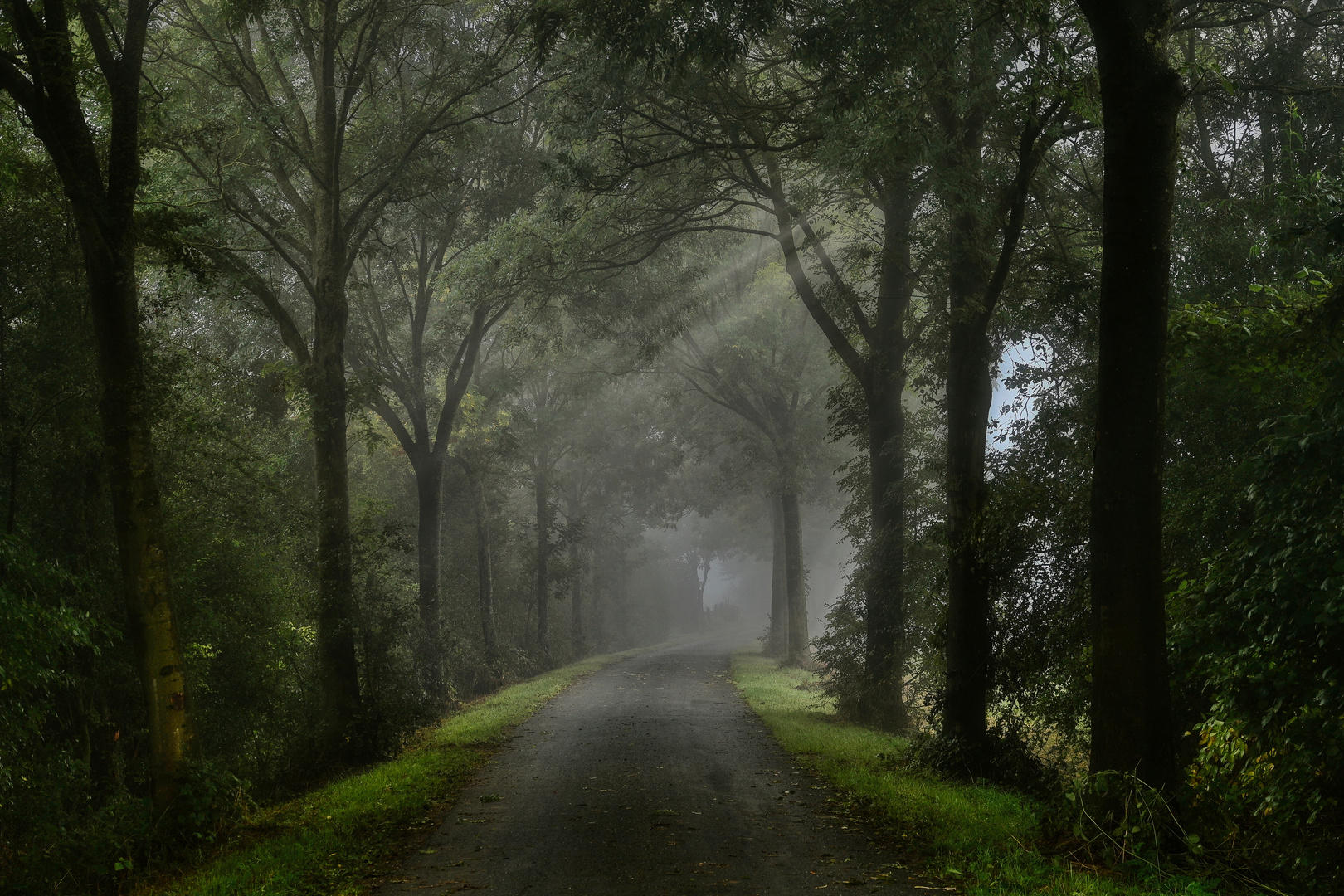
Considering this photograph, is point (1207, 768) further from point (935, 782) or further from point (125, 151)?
point (125, 151)

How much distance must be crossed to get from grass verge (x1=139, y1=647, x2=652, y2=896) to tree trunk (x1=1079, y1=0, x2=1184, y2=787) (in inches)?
240

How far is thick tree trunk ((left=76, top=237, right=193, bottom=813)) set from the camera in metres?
8.38

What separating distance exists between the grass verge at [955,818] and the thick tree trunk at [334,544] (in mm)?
6650

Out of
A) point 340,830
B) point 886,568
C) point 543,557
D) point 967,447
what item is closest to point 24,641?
point 340,830

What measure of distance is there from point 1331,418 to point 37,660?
1037 centimetres

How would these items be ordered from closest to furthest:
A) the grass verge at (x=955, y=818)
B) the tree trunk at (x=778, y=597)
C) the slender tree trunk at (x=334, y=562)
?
the grass verge at (x=955, y=818), the slender tree trunk at (x=334, y=562), the tree trunk at (x=778, y=597)

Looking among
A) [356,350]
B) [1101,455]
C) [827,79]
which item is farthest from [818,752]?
[356,350]

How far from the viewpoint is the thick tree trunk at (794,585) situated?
3128 centimetres

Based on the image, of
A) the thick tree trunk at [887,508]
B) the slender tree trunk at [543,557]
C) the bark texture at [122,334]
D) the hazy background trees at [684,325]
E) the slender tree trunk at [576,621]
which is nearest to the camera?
the hazy background trees at [684,325]

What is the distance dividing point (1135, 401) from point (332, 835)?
782cm

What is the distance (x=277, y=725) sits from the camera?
13.7 metres

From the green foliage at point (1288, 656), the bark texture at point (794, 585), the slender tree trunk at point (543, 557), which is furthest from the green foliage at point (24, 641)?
the slender tree trunk at point (543, 557)

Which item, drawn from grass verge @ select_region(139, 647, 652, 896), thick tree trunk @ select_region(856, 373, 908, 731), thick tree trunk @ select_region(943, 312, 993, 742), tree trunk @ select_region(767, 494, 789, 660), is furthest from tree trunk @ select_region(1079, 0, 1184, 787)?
tree trunk @ select_region(767, 494, 789, 660)

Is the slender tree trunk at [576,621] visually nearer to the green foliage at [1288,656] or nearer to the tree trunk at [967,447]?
the tree trunk at [967,447]
